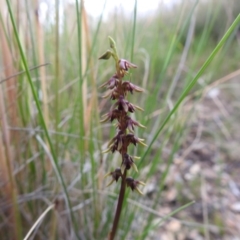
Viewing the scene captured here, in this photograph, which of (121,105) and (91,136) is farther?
(91,136)

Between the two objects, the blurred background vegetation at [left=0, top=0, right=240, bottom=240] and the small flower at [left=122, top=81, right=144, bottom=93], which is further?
the blurred background vegetation at [left=0, top=0, right=240, bottom=240]

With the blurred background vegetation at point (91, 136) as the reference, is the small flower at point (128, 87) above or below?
above

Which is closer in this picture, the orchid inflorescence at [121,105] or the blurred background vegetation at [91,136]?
the orchid inflorescence at [121,105]

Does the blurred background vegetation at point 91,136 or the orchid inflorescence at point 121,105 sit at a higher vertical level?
the orchid inflorescence at point 121,105

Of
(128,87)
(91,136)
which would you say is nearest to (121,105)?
(128,87)

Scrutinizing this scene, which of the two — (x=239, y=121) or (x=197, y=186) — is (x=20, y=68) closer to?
(x=197, y=186)

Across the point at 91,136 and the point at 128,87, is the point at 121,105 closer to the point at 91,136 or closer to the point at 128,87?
the point at 128,87

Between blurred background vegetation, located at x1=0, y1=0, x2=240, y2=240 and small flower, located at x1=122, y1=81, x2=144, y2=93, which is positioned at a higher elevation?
small flower, located at x1=122, y1=81, x2=144, y2=93

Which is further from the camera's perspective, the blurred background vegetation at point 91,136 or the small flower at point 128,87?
the blurred background vegetation at point 91,136
